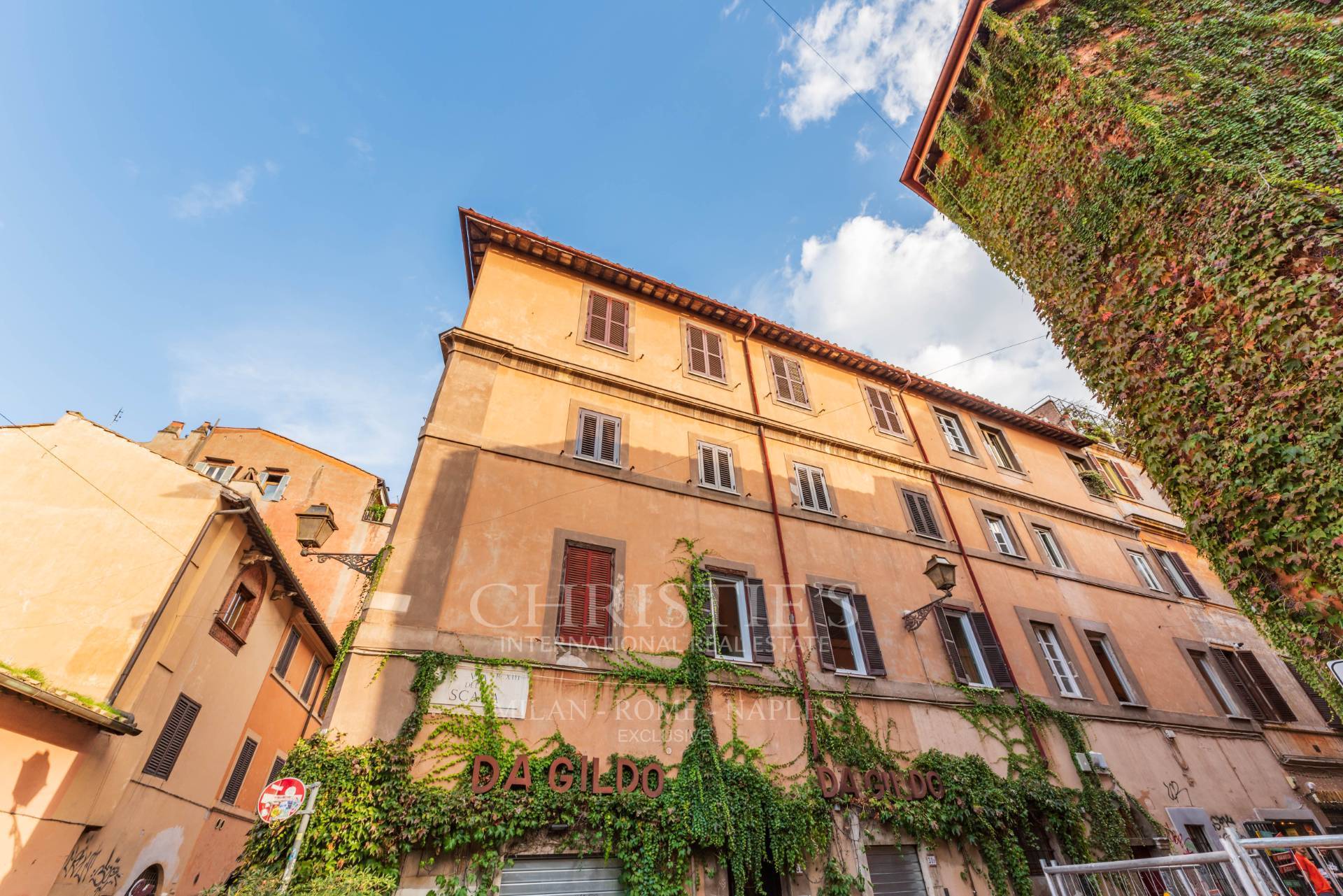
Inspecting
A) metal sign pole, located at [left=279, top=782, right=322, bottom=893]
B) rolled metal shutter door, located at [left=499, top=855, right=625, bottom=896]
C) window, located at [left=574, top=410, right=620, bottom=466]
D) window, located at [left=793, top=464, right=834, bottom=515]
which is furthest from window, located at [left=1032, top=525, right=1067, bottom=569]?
metal sign pole, located at [left=279, top=782, right=322, bottom=893]

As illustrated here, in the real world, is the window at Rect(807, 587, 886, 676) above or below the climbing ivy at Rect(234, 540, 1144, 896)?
above

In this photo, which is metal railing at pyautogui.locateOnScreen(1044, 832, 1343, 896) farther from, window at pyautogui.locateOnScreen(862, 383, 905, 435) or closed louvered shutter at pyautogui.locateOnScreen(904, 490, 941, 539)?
window at pyautogui.locateOnScreen(862, 383, 905, 435)

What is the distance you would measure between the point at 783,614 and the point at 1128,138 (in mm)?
8660

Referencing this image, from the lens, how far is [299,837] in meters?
6.38

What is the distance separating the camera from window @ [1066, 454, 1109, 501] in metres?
18.5

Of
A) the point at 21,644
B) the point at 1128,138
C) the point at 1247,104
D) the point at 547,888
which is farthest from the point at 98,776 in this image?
the point at 1247,104

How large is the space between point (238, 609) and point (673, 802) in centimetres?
1127

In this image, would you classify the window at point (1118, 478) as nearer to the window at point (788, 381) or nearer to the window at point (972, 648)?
the window at point (972, 648)

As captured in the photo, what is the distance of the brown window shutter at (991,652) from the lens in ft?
38.9

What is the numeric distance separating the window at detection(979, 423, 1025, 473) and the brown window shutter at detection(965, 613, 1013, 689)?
20.0 ft

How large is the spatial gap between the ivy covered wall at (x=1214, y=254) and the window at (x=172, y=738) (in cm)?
1673

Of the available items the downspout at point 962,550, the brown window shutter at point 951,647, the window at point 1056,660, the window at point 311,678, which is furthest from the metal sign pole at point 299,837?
the window at point 311,678

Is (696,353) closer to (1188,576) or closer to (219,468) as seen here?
(1188,576)

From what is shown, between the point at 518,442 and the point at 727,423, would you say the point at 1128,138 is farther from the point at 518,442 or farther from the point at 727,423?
the point at 518,442
